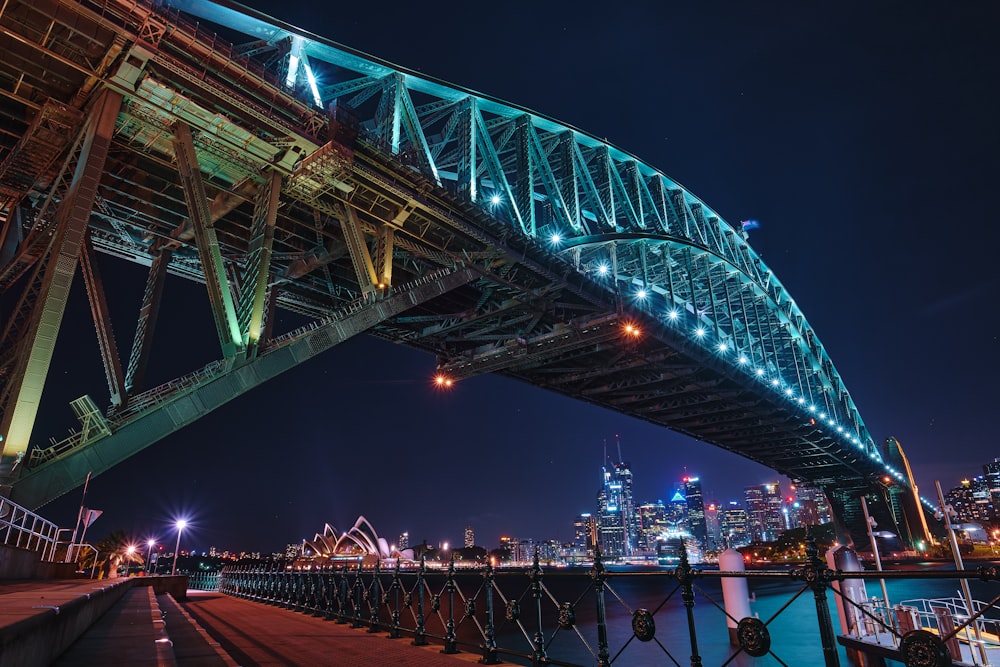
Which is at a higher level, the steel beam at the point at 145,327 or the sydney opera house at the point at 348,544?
the steel beam at the point at 145,327

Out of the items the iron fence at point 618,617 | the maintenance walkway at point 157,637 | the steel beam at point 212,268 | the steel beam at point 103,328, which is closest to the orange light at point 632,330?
the iron fence at point 618,617

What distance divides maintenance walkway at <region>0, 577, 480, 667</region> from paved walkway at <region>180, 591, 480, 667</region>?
0.6 inches

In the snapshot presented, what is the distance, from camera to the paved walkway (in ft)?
26.6

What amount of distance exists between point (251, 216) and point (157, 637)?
62.9 feet

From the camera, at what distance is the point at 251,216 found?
20906 mm

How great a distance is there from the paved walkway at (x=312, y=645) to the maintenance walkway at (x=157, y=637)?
0.05 ft

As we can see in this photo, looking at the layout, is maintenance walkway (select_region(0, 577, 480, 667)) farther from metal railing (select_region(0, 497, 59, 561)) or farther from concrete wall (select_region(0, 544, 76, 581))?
metal railing (select_region(0, 497, 59, 561))

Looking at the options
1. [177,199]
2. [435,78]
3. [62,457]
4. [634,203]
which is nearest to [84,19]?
[177,199]

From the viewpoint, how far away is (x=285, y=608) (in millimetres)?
16344

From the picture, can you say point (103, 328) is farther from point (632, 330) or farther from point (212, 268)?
point (632, 330)

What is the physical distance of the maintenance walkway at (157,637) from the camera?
2.75 m

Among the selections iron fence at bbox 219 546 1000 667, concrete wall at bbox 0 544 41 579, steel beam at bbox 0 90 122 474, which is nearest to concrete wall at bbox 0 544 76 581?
concrete wall at bbox 0 544 41 579

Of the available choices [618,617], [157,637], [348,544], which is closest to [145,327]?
[157,637]

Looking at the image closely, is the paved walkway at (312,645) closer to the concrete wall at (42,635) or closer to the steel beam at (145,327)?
the concrete wall at (42,635)
